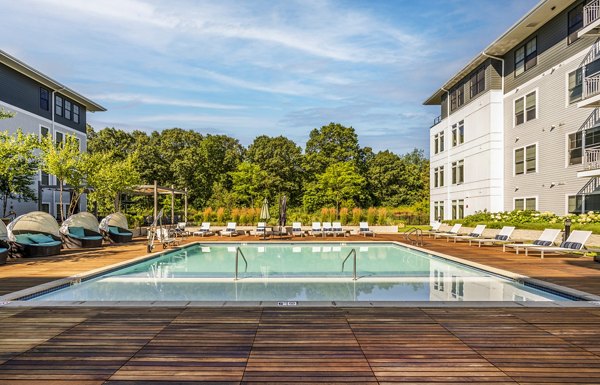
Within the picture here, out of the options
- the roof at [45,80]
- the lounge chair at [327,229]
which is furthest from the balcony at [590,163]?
the roof at [45,80]

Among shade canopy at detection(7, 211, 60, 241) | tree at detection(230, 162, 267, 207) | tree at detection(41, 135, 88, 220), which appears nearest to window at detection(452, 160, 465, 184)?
tree at detection(230, 162, 267, 207)

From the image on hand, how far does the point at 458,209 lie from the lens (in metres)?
26.6

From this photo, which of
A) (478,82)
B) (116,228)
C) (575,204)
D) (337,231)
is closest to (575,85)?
(575,204)

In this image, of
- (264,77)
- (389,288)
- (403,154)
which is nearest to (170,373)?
(389,288)

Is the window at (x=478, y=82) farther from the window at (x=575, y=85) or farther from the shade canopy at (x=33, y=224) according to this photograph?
the shade canopy at (x=33, y=224)

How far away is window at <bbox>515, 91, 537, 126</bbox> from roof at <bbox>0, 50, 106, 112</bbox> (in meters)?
25.5

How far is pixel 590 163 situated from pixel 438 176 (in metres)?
14.0

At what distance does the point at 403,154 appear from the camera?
75.5 m

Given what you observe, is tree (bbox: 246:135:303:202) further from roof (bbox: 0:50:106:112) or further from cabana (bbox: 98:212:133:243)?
cabana (bbox: 98:212:133:243)

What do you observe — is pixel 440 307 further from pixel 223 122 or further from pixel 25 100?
pixel 223 122

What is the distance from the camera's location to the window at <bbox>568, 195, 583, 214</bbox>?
16688 mm

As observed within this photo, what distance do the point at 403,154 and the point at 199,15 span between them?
65.7m

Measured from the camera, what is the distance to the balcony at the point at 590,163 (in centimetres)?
1524

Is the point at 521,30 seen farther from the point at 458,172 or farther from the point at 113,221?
the point at 113,221
